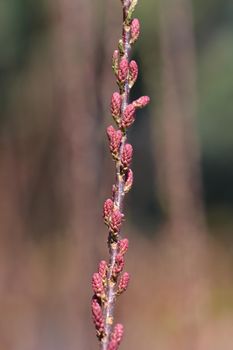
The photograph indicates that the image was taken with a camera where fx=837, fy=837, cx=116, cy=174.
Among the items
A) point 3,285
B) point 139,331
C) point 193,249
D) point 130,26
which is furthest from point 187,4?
point 139,331

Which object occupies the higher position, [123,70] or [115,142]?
[123,70]

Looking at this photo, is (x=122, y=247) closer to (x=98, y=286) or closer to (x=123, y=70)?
(x=98, y=286)

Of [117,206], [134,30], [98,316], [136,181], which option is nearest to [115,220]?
[117,206]

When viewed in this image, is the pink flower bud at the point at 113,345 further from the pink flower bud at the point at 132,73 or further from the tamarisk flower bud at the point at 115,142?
the pink flower bud at the point at 132,73

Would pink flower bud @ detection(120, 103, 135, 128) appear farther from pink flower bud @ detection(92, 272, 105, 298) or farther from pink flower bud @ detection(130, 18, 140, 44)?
pink flower bud @ detection(92, 272, 105, 298)

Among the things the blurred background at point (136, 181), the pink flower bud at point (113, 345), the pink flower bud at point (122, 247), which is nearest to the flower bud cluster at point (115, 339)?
the pink flower bud at point (113, 345)

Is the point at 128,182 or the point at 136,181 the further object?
the point at 136,181

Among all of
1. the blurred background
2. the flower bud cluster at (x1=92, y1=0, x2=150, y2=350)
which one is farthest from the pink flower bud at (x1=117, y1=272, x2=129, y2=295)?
the blurred background
